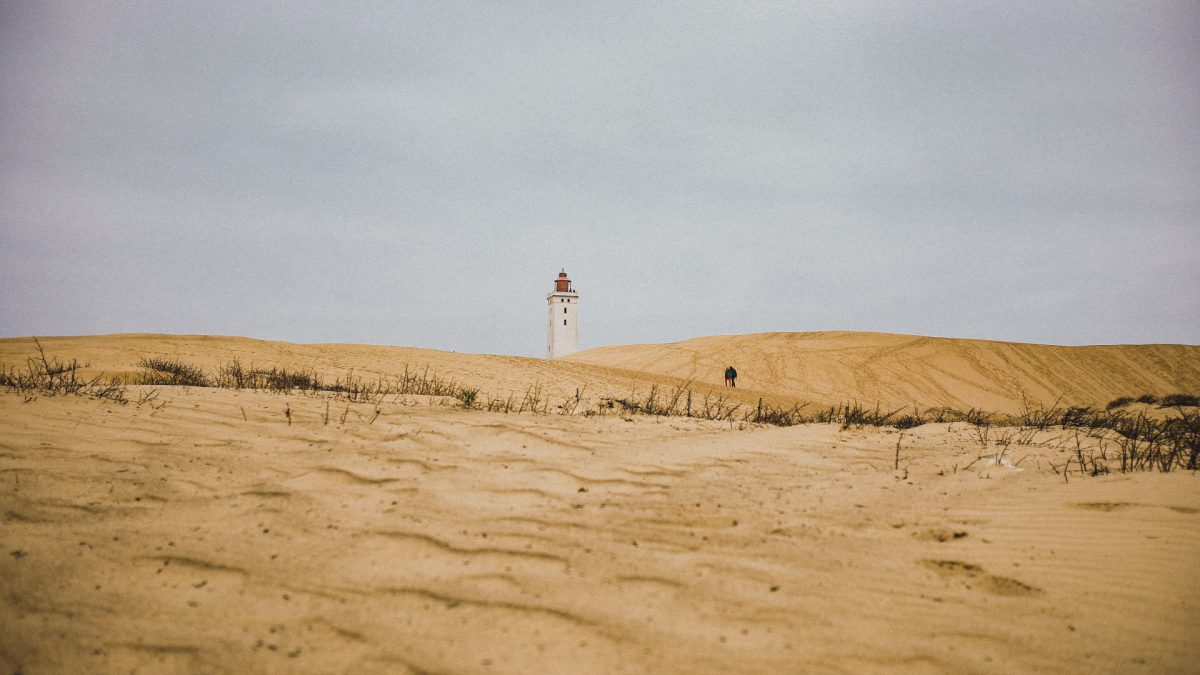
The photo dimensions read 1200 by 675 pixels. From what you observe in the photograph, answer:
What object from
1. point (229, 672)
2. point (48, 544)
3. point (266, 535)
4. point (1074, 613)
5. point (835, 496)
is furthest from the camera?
point (835, 496)

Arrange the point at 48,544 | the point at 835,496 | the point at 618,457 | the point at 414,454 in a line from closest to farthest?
the point at 48,544
the point at 835,496
the point at 414,454
the point at 618,457

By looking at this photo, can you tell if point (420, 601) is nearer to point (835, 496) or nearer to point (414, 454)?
point (414, 454)

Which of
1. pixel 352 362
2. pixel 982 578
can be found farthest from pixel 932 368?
pixel 982 578

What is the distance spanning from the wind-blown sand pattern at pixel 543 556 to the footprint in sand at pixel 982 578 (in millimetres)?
10

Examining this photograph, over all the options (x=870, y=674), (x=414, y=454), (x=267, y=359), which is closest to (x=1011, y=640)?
(x=870, y=674)

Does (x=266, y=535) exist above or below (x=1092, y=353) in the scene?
below

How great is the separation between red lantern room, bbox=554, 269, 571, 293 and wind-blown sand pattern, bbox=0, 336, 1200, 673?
52679 millimetres

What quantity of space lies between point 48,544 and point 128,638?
0.93 meters

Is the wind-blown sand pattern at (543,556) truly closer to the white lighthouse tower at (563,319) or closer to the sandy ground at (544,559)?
the sandy ground at (544,559)

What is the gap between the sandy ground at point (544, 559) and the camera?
1.93 metres

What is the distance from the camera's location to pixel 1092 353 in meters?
29.4

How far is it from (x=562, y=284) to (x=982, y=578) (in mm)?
55422

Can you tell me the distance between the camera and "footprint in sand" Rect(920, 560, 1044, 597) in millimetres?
2465

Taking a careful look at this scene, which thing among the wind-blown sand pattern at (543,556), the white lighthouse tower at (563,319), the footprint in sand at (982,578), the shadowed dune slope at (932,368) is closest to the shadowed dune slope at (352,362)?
the wind-blown sand pattern at (543,556)
